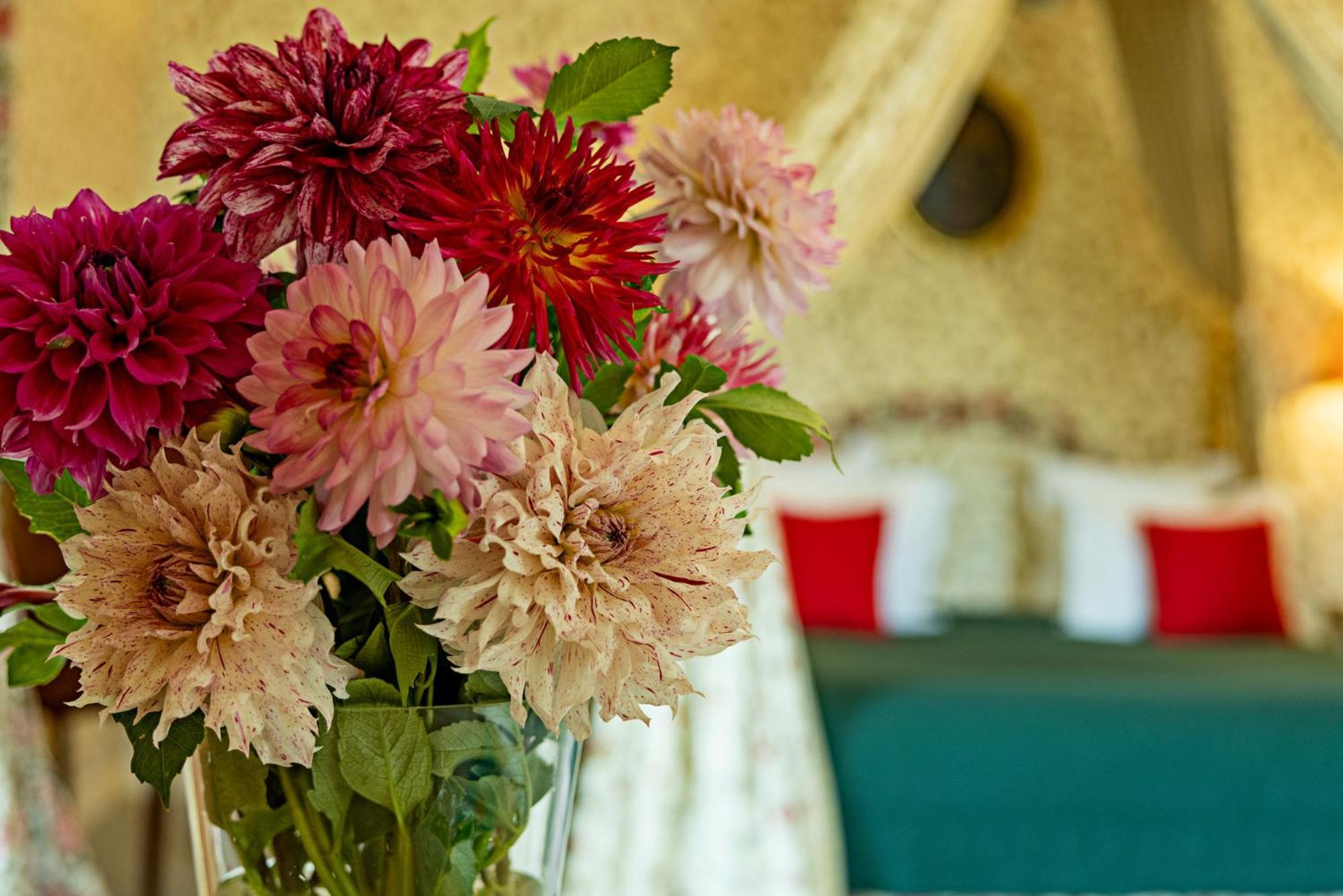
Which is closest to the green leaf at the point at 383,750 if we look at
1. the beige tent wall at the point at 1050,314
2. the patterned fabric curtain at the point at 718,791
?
the patterned fabric curtain at the point at 718,791

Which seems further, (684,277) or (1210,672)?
(1210,672)

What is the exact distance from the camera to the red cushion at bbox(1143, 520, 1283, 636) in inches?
151

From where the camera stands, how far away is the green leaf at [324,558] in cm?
50

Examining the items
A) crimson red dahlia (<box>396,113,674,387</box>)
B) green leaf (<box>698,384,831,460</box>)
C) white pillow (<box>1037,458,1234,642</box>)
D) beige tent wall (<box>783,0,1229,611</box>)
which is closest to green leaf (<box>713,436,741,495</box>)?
green leaf (<box>698,384,831,460</box>)

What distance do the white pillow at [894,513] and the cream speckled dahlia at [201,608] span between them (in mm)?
3443

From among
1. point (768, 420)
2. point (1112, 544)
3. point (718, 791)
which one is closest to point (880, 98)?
point (718, 791)

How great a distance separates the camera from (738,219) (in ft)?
2.21

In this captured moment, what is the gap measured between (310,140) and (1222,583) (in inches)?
151

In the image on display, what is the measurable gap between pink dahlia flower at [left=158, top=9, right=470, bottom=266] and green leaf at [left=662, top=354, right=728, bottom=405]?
16 centimetres

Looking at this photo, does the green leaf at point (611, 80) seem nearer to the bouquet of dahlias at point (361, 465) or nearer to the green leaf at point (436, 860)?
the bouquet of dahlias at point (361, 465)

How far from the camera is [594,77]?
2.06ft

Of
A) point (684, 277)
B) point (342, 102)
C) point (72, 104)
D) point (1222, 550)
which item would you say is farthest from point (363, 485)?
point (1222, 550)

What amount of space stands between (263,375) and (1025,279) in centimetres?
444

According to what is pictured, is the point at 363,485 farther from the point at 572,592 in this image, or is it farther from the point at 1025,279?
the point at 1025,279
